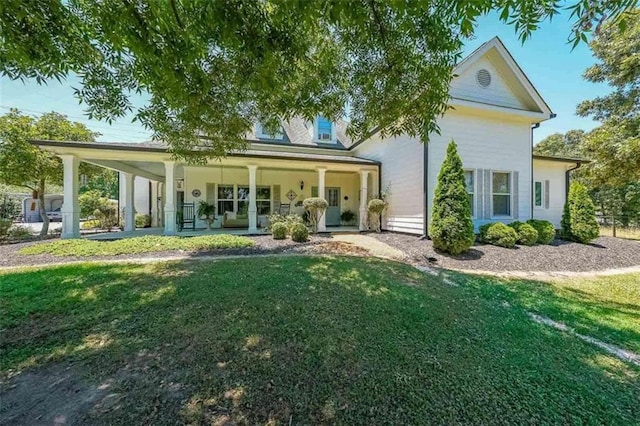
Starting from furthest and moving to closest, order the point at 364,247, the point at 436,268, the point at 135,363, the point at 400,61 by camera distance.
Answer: the point at 364,247
the point at 436,268
the point at 400,61
the point at 135,363

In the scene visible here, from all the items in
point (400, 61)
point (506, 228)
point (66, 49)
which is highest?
point (400, 61)

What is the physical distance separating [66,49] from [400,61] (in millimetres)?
4384

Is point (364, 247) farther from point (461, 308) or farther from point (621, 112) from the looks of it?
point (621, 112)

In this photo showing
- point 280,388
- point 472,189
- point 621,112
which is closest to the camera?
point 280,388

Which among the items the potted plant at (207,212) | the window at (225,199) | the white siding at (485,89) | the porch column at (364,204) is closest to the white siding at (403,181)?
the porch column at (364,204)

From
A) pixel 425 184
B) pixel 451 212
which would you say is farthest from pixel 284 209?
pixel 451 212

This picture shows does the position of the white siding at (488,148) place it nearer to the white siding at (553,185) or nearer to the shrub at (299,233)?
the white siding at (553,185)

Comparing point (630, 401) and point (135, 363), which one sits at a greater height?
point (135, 363)

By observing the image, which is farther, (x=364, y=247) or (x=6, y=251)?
(x=364, y=247)

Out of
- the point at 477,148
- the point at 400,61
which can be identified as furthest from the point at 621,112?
the point at 400,61

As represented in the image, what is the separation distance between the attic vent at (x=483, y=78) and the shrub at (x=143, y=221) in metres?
18.9

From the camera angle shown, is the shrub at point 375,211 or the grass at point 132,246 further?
the shrub at point 375,211

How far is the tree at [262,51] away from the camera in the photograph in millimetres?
2566

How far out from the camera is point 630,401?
8.07ft
